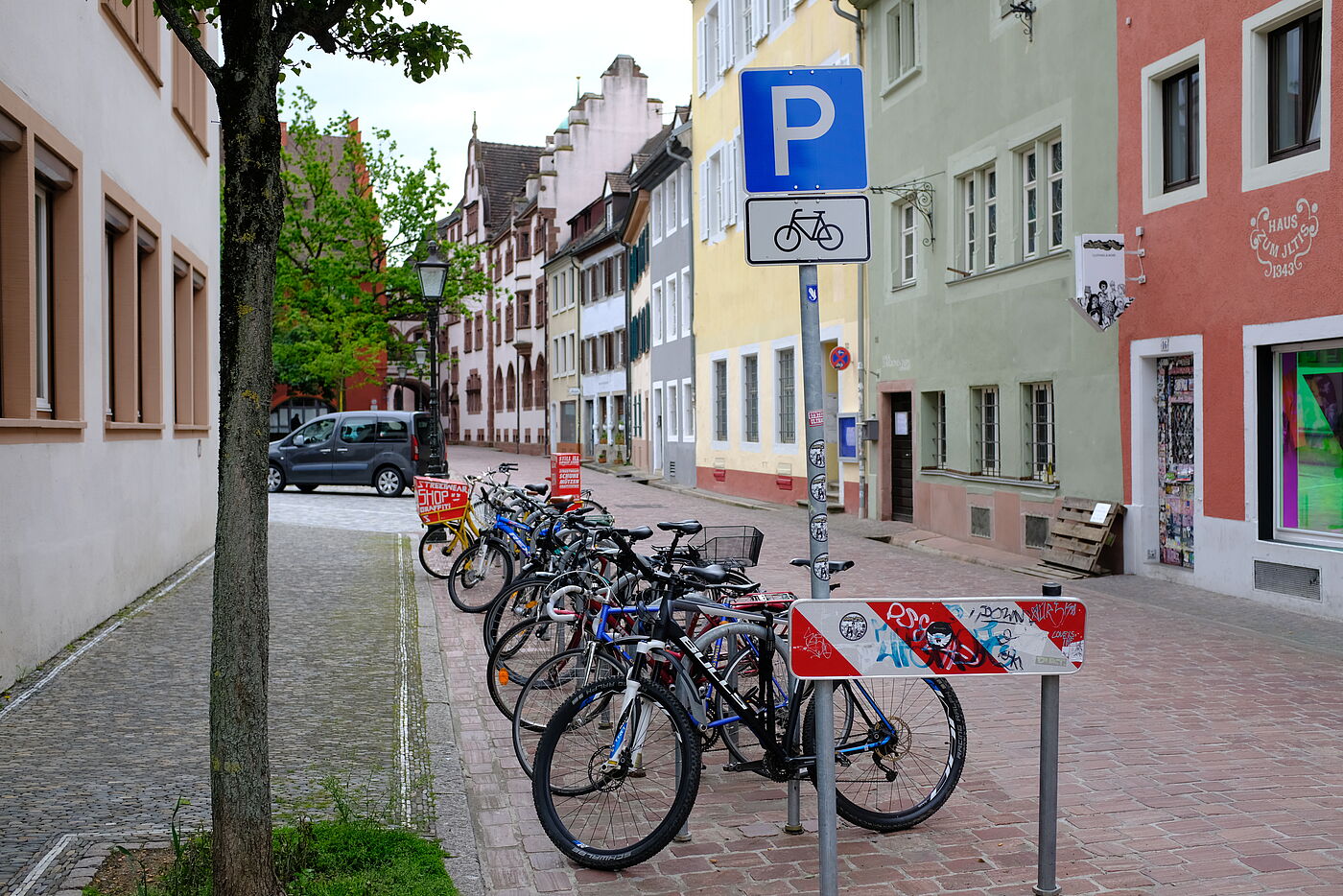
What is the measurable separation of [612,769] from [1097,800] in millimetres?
2234

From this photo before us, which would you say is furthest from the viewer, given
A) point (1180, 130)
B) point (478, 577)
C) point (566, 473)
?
point (566, 473)

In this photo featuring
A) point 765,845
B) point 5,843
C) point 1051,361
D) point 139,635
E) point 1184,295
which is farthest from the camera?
A: point 1051,361

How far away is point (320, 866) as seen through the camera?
4.51m

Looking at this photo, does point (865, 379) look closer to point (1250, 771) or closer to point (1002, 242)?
point (1002, 242)

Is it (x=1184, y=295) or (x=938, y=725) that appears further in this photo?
(x=1184, y=295)

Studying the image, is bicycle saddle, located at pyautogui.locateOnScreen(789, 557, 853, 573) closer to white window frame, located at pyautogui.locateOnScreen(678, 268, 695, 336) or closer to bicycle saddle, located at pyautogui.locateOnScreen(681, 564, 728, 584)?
bicycle saddle, located at pyautogui.locateOnScreen(681, 564, 728, 584)

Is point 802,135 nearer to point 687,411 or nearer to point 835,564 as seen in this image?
point 835,564

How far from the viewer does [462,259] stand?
156 feet

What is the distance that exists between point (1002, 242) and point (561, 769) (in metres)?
13.4

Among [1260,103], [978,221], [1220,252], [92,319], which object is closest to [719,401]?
[978,221]

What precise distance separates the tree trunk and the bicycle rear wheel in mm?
1838

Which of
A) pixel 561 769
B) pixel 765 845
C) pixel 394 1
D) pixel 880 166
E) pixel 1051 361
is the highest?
pixel 880 166

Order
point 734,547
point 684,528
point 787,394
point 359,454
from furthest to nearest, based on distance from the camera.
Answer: point 359,454, point 787,394, point 734,547, point 684,528

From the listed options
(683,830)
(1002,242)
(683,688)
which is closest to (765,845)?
(683,830)
